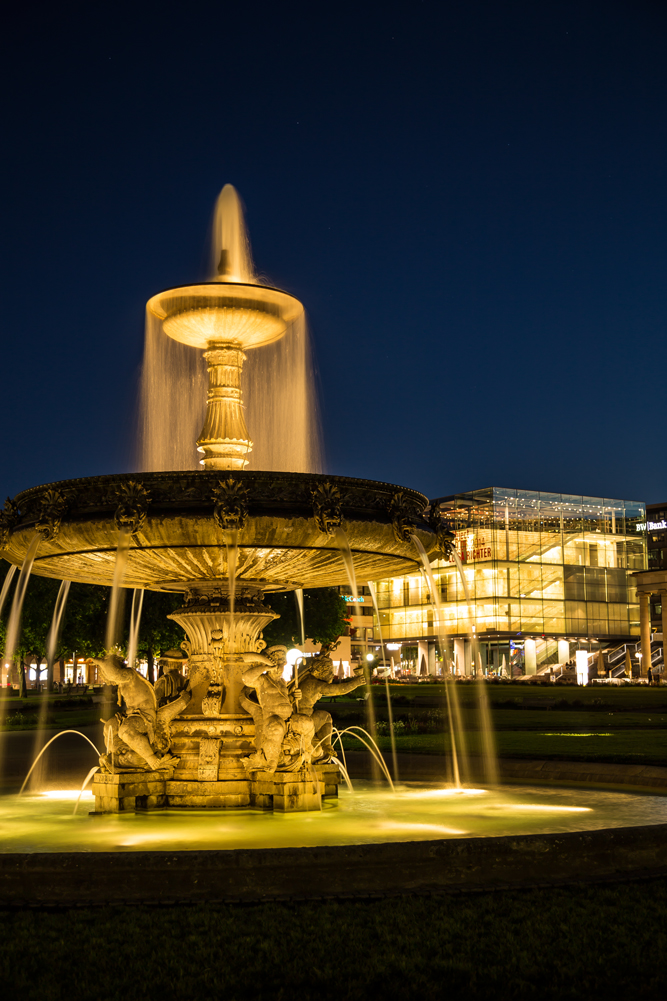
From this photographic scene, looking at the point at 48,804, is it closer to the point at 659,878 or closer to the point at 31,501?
the point at 31,501

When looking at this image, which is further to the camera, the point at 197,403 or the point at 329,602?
the point at 329,602

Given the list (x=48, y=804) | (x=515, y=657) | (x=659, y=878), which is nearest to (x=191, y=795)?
(x=48, y=804)

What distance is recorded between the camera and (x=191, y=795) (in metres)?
9.97


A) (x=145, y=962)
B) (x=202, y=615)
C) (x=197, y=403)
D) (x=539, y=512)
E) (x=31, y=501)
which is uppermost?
(x=539, y=512)

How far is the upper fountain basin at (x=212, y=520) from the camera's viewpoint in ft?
30.1

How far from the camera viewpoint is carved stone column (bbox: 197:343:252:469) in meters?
11.0

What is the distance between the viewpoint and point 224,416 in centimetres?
1116

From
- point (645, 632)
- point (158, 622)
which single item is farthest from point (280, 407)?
point (645, 632)

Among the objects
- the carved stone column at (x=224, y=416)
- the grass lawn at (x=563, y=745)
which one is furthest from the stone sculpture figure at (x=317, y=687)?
the grass lawn at (x=563, y=745)

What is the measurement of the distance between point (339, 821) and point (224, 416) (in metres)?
4.34

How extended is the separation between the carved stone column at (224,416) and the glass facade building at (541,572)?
75155 millimetres

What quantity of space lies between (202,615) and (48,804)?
2.48 metres

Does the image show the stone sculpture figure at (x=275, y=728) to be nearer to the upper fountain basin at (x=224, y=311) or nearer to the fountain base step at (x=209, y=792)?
the fountain base step at (x=209, y=792)

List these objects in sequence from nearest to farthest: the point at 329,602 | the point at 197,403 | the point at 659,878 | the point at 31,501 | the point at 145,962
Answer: the point at 145,962
the point at 659,878
the point at 31,501
the point at 197,403
the point at 329,602
